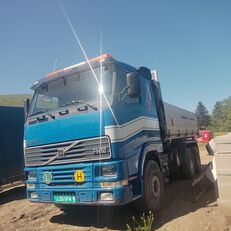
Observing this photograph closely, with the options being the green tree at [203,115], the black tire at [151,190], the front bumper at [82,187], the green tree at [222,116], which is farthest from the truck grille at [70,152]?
the green tree at [222,116]

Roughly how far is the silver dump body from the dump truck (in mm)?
5408

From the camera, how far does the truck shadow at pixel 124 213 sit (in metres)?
5.53

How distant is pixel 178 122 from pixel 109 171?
4.70m

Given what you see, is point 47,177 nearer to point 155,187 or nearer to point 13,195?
point 155,187

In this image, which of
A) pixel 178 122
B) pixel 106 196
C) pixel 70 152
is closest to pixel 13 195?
pixel 70 152

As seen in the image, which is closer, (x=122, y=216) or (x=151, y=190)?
(x=151, y=190)

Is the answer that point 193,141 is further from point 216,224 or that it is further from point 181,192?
point 216,224

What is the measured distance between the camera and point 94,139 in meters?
4.89

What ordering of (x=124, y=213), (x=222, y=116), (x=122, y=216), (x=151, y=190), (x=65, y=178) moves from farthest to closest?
A: (x=222, y=116) < (x=124, y=213) < (x=122, y=216) < (x=151, y=190) < (x=65, y=178)

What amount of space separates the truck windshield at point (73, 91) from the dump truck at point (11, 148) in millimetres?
4029

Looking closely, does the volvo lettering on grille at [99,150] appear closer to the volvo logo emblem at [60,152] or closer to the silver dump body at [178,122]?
the volvo logo emblem at [60,152]

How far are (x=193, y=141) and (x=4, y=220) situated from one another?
22.9ft

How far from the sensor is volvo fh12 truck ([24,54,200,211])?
4.83 metres

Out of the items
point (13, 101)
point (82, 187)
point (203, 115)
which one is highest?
point (13, 101)
